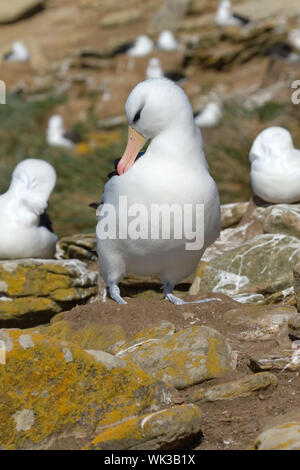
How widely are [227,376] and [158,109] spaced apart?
1.68 meters

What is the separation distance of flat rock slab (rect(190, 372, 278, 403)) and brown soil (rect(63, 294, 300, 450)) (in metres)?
0.02

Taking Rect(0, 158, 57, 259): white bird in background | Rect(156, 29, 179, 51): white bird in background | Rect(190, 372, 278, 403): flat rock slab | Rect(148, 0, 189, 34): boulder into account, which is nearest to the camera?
Rect(190, 372, 278, 403): flat rock slab

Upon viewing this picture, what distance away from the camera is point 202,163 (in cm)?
442

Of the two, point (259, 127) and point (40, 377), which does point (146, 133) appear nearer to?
point (40, 377)

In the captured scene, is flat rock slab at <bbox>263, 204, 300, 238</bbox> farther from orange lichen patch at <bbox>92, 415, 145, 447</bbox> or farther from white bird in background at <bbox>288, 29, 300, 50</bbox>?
white bird in background at <bbox>288, 29, 300, 50</bbox>

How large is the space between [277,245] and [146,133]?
5.41 ft

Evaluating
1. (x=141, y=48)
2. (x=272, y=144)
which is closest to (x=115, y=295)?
(x=272, y=144)

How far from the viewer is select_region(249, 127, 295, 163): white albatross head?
680cm

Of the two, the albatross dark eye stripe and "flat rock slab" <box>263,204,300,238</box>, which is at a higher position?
the albatross dark eye stripe

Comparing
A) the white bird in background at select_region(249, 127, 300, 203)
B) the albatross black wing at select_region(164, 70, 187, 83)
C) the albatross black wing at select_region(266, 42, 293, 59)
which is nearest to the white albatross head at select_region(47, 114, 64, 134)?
the albatross black wing at select_region(164, 70, 187, 83)

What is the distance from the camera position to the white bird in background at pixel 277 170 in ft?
21.6

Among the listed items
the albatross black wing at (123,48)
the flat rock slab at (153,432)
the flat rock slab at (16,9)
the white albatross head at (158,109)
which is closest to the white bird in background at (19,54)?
the albatross black wing at (123,48)

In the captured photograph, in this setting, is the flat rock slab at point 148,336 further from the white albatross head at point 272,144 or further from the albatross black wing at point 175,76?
the albatross black wing at point 175,76

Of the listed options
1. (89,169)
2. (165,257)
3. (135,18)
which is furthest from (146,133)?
(135,18)
